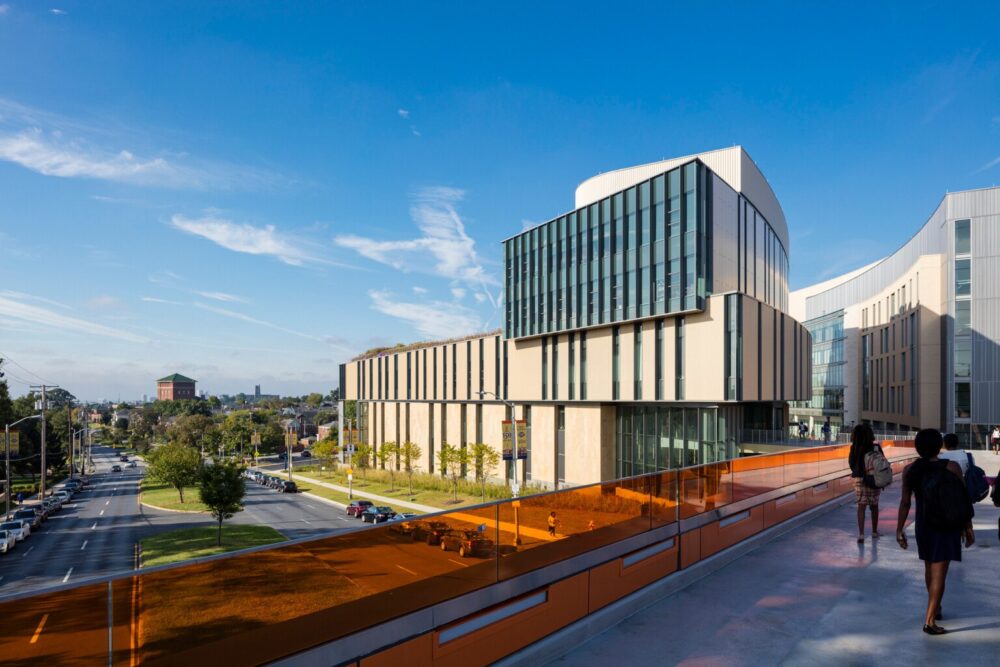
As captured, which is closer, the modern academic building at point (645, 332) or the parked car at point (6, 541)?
the modern academic building at point (645, 332)

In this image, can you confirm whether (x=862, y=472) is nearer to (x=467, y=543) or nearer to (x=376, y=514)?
(x=467, y=543)

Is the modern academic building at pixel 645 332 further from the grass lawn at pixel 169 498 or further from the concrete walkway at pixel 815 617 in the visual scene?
the grass lawn at pixel 169 498

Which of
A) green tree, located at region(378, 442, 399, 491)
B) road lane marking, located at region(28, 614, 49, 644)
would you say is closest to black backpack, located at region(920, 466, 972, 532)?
road lane marking, located at region(28, 614, 49, 644)

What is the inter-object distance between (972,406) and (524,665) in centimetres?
5860

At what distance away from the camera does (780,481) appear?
35.7ft

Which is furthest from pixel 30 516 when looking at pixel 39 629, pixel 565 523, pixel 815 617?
pixel 815 617

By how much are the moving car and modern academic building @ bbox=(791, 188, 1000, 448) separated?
7230 cm

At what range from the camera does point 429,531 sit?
484 centimetres

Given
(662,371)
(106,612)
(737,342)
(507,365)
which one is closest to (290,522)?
(507,365)

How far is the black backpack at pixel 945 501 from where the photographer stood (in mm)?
5145

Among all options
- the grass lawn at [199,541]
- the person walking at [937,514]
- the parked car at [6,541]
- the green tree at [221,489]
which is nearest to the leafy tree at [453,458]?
the grass lawn at [199,541]

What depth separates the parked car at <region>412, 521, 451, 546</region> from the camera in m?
4.74

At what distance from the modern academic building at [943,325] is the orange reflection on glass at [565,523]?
55932 mm

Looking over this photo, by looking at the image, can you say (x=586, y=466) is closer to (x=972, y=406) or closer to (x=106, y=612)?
(x=972, y=406)
